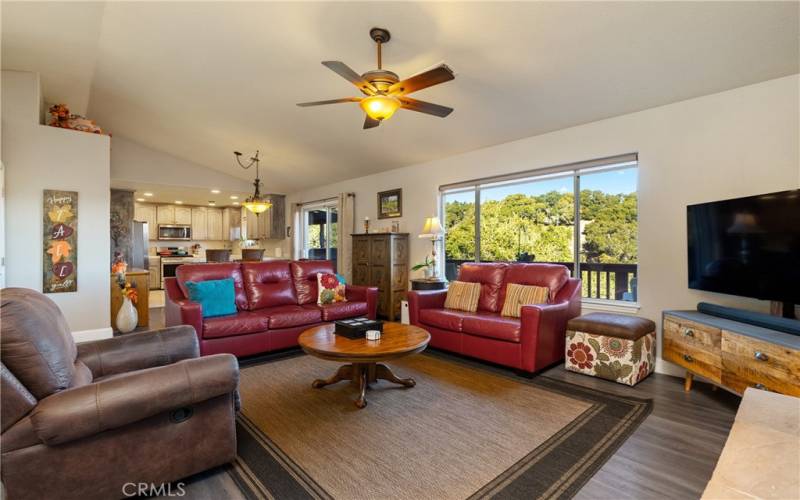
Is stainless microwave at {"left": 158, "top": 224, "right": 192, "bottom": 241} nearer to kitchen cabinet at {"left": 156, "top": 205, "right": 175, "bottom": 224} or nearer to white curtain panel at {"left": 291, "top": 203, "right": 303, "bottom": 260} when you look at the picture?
kitchen cabinet at {"left": 156, "top": 205, "right": 175, "bottom": 224}

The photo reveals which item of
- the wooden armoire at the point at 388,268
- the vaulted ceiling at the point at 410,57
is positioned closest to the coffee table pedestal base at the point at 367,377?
the wooden armoire at the point at 388,268

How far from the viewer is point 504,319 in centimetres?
344

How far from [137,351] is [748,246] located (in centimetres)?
418

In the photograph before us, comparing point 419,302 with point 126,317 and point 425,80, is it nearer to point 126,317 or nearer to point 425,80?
point 425,80

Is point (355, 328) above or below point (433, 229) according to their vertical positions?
below

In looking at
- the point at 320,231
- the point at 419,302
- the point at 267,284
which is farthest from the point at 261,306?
the point at 320,231

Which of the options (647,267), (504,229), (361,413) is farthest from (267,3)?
(647,267)

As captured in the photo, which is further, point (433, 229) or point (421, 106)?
point (433, 229)

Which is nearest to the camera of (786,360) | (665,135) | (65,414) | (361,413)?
(65,414)

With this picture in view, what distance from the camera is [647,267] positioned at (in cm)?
347

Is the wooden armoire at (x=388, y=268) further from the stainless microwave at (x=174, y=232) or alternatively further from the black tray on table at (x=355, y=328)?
the stainless microwave at (x=174, y=232)

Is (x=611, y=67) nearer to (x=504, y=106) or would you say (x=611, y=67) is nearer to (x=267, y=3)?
(x=504, y=106)

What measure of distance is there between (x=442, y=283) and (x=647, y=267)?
2.34m

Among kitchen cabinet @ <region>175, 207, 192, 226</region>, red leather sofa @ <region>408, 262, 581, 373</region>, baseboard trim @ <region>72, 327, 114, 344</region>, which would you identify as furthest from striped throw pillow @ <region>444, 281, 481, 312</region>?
kitchen cabinet @ <region>175, 207, 192, 226</region>
